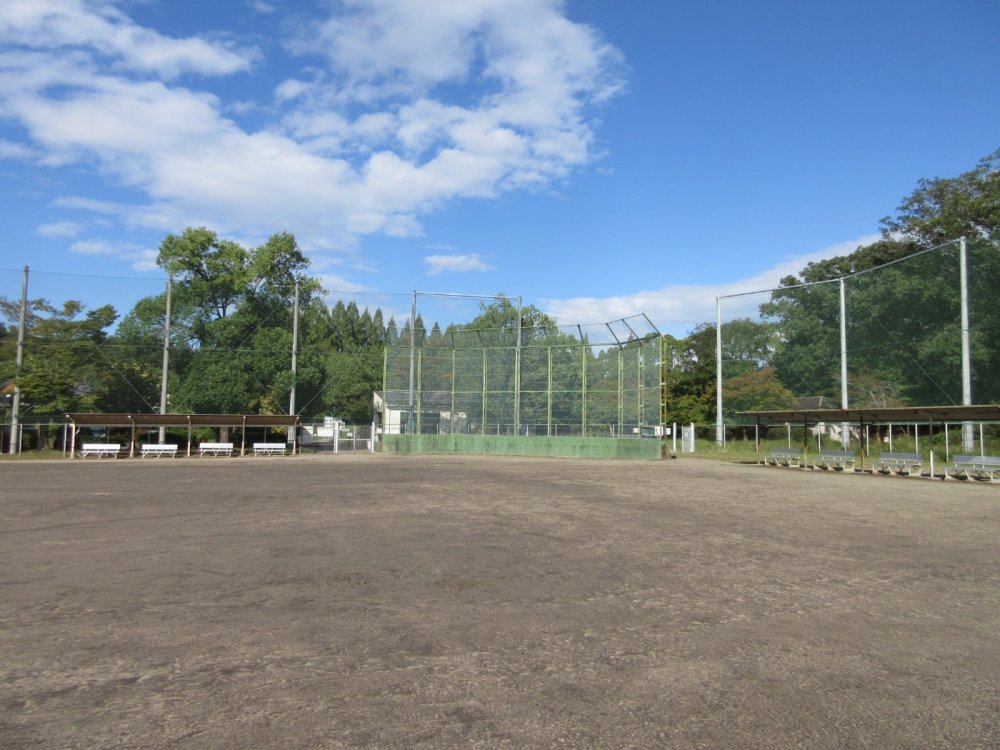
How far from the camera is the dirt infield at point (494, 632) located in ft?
11.5

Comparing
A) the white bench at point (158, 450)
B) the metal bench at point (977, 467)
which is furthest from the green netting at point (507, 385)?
the metal bench at point (977, 467)

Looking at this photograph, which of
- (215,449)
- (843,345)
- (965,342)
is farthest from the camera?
(215,449)

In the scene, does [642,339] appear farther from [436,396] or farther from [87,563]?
[87,563]

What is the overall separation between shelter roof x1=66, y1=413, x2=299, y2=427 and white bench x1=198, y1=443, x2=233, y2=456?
105 centimetres

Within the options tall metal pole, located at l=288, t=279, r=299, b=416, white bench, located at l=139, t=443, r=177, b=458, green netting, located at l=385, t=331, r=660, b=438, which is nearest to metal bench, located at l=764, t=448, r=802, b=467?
green netting, located at l=385, t=331, r=660, b=438

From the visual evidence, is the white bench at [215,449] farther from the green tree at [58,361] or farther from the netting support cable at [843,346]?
the netting support cable at [843,346]

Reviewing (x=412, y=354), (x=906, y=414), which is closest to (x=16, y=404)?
(x=412, y=354)

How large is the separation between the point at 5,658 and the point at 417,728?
2887mm

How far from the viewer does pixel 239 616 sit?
17.6 feet

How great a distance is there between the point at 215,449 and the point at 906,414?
3028 centimetres

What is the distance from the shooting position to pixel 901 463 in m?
23.4

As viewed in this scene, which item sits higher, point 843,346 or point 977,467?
point 843,346

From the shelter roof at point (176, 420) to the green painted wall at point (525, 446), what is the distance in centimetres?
590

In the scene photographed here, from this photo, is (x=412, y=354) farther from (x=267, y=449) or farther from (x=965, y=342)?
(x=965, y=342)
